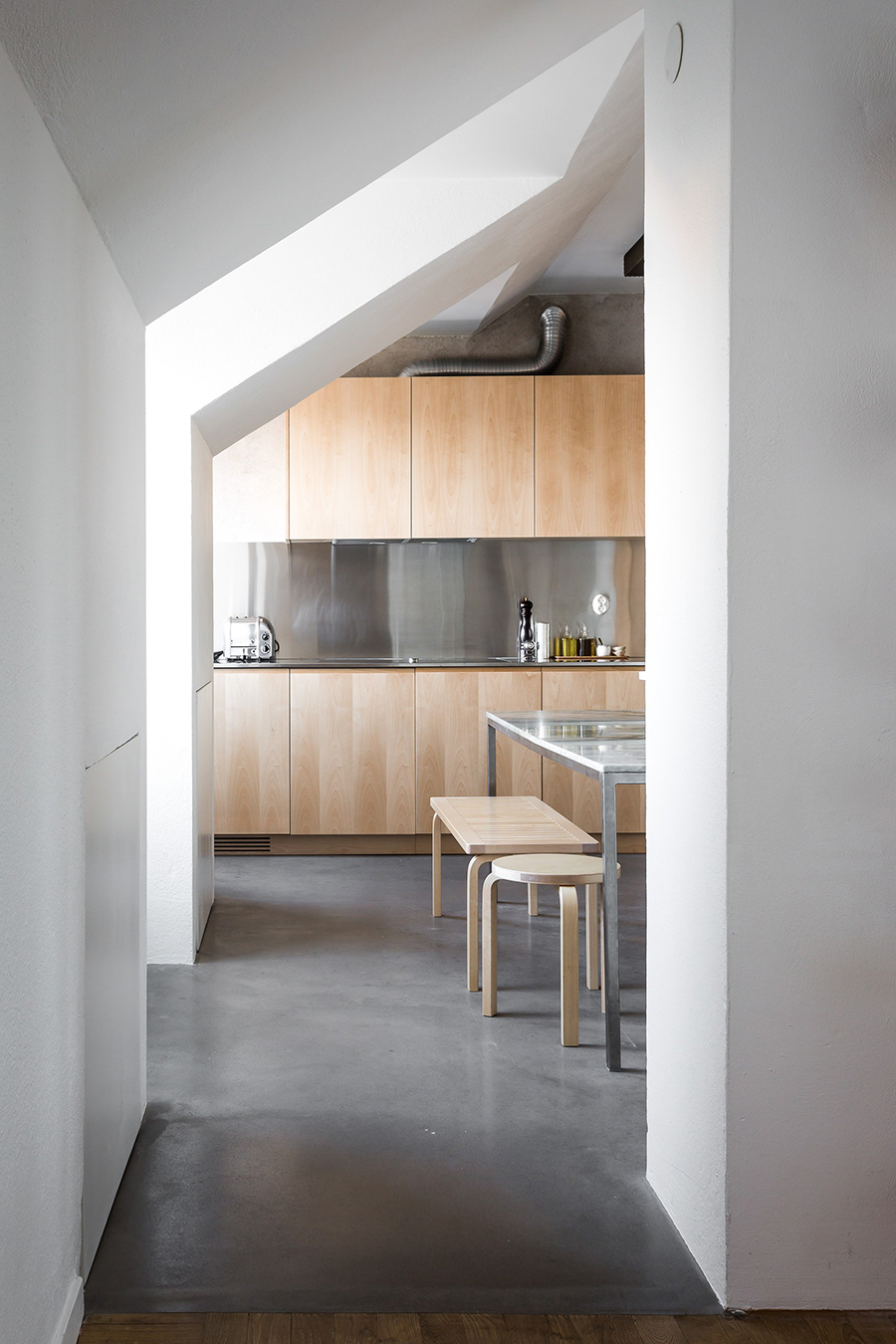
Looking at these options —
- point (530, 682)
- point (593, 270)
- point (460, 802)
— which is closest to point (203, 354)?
point (460, 802)

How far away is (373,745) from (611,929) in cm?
294

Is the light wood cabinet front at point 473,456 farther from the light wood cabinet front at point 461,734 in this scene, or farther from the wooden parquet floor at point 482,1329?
the wooden parquet floor at point 482,1329

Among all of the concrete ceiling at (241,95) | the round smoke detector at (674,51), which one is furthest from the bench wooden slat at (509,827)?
the round smoke detector at (674,51)

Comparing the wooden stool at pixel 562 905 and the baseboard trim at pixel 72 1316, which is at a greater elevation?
the wooden stool at pixel 562 905

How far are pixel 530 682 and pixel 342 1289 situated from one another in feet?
13.4

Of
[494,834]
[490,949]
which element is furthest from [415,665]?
[490,949]

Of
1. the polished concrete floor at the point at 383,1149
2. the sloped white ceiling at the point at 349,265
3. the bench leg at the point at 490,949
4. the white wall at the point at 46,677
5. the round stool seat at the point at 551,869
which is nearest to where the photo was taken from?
the white wall at the point at 46,677

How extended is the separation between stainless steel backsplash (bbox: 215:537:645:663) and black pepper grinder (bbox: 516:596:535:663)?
0.08 metres

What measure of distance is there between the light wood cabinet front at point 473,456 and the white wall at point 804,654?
13.5ft

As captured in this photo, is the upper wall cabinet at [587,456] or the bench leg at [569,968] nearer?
the bench leg at [569,968]

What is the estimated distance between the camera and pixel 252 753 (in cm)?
561

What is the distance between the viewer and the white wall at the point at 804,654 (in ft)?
5.77

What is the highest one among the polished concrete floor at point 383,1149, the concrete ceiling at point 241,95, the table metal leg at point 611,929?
the concrete ceiling at point 241,95

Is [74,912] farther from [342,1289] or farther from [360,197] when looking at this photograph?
[360,197]
